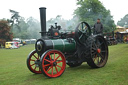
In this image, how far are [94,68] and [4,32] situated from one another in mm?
32409

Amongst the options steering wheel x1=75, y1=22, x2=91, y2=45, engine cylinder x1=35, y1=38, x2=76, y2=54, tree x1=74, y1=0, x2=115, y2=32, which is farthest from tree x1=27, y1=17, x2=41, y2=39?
engine cylinder x1=35, y1=38, x2=76, y2=54

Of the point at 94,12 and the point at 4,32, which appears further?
the point at 4,32

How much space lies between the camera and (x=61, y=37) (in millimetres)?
5738

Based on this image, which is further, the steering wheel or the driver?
the driver

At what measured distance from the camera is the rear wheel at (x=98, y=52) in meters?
5.54

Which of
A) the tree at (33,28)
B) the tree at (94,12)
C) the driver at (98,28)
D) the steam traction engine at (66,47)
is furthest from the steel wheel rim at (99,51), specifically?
the tree at (33,28)

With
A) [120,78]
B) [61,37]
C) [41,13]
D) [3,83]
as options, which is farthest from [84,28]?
[3,83]

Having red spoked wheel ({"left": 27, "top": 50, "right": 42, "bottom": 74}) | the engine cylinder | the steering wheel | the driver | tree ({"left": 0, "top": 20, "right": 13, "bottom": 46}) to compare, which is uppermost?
tree ({"left": 0, "top": 20, "right": 13, "bottom": 46})

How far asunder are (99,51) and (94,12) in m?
27.2

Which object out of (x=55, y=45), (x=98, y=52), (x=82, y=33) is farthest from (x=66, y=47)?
(x=98, y=52)

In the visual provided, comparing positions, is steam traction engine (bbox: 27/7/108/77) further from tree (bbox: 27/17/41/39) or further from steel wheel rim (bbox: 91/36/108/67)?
tree (bbox: 27/17/41/39)

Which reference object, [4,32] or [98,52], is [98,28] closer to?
[98,52]

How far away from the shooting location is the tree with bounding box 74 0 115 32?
30.7 metres

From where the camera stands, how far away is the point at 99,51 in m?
5.91
